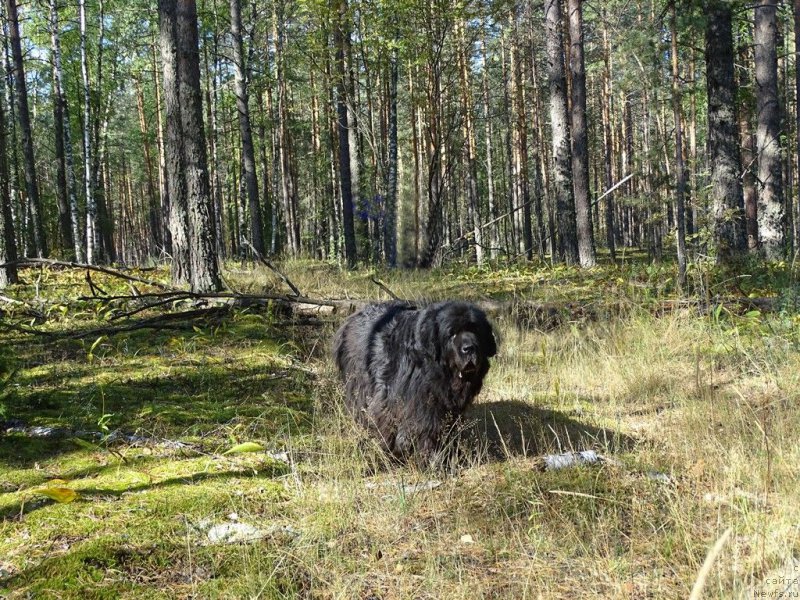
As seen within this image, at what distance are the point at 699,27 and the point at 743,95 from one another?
299 cm

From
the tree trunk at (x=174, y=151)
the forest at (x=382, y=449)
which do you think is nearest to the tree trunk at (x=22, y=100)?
the forest at (x=382, y=449)

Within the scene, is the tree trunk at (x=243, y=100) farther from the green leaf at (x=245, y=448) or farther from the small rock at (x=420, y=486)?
the small rock at (x=420, y=486)

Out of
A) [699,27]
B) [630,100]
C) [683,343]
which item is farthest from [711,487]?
[630,100]

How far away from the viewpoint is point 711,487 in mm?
3248

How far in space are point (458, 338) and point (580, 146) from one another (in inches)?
518

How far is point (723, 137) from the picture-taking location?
9.45 metres

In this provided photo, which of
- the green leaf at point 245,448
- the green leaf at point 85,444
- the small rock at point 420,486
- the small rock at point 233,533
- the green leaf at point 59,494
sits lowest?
the small rock at point 420,486

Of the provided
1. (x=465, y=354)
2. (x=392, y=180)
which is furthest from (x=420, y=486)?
(x=392, y=180)

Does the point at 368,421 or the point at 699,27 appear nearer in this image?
the point at 368,421

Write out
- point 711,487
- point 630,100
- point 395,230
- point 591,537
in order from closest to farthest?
point 591,537 → point 711,487 → point 395,230 → point 630,100

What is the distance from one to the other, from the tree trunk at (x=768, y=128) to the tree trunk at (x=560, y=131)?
13.7 feet

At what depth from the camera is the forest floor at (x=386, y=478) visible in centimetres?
245

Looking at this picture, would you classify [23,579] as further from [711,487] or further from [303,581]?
[711,487]

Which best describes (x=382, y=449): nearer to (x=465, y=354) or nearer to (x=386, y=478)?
(x=386, y=478)
